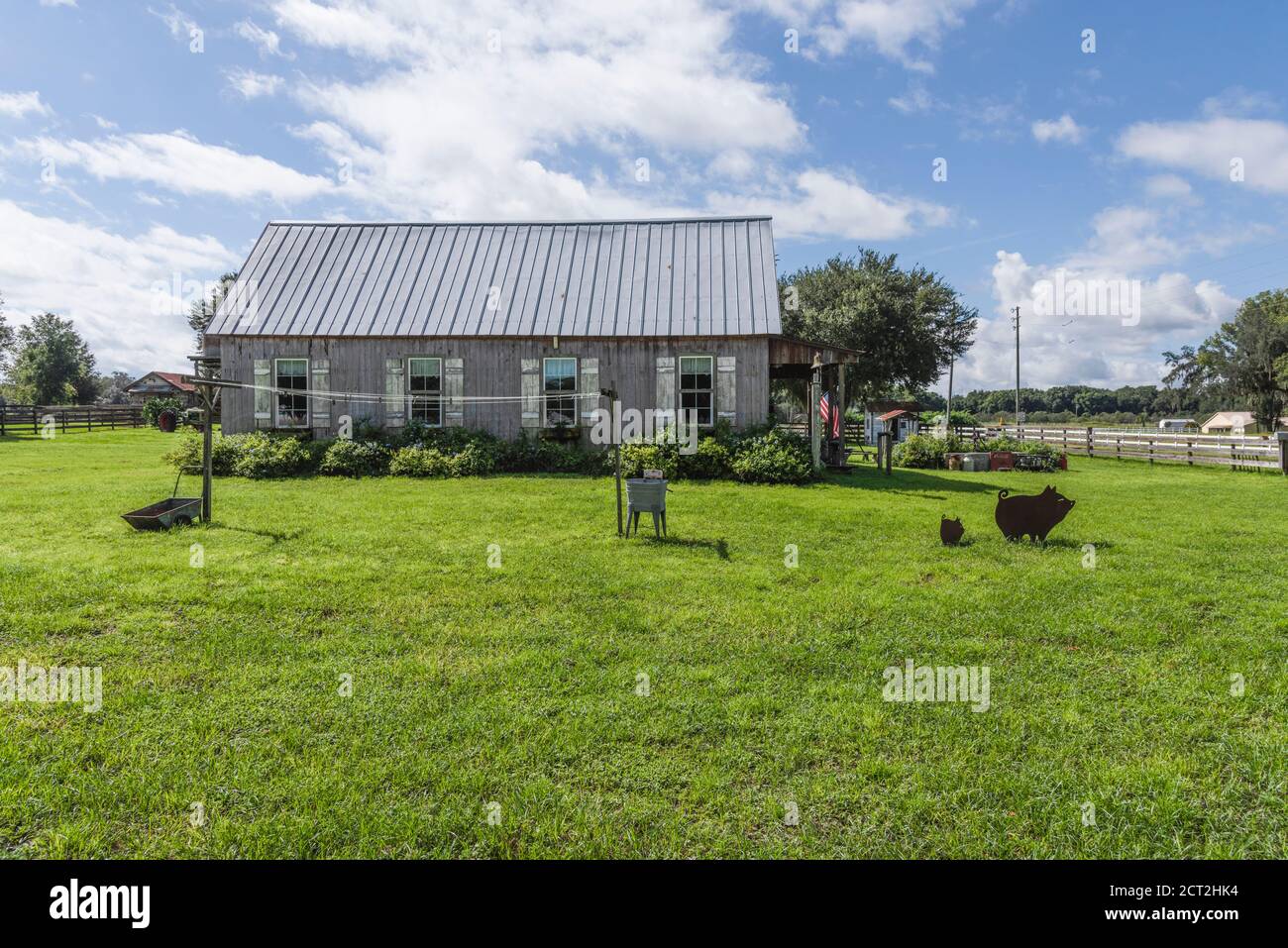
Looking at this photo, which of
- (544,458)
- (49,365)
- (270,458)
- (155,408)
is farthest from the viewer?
(49,365)

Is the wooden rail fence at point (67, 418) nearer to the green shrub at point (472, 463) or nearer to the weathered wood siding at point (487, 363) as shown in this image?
the weathered wood siding at point (487, 363)

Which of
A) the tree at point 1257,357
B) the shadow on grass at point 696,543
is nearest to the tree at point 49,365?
the shadow on grass at point 696,543

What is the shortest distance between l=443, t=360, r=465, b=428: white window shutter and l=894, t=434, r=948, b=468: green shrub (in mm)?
14086

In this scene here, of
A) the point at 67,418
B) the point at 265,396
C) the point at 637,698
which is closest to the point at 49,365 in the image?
the point at 67,418

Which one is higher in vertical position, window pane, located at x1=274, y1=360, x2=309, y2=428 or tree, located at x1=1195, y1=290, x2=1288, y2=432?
tree, located at x1=1195, y1=290, x2=1288, y2=432

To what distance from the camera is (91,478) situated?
15742 mm

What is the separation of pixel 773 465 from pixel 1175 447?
57.9ft

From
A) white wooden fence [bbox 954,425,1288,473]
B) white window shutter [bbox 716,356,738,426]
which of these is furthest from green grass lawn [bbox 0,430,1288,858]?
white wooden fence [bbox 954,425,1288,473]

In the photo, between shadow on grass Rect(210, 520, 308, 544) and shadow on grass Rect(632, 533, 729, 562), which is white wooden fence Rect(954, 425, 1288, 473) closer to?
shadow on grass Rect(632, 533, 729, 562)

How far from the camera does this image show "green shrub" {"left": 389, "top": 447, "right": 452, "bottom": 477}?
17062 millimetres

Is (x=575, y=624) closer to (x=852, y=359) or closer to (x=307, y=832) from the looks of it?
Result: (x=307, y=832)

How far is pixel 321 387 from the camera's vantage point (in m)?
19.2

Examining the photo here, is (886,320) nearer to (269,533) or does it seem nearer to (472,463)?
(472,463)

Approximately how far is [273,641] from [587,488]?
9527mm
